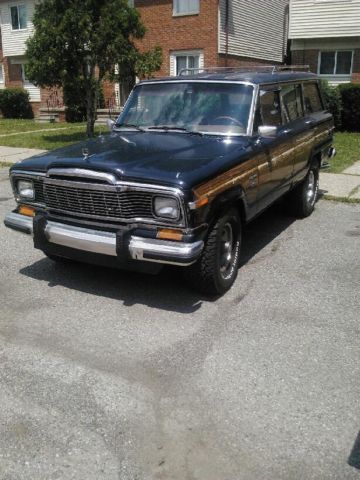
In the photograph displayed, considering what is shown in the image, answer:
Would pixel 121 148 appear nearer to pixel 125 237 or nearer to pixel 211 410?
pixel 125 237

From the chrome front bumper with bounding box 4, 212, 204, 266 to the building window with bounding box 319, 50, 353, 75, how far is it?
17073mm

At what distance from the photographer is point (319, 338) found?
151 inches

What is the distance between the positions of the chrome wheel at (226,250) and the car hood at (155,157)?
1.95 ft

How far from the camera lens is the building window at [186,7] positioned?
18938mm

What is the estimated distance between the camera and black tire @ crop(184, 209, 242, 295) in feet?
13.8

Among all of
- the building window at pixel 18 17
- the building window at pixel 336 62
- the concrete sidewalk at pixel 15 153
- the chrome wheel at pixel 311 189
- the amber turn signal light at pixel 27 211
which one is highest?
the building window at pixel 18 17

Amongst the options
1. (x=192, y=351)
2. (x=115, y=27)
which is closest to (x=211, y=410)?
(x=192, y=351)

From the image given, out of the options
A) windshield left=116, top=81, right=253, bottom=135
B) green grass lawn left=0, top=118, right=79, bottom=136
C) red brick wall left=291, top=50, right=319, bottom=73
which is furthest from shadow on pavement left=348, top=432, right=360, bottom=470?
red brick wall left=291, top=50, right=319, bottom=73

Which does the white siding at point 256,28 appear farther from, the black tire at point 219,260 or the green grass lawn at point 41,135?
the black tire at point 219,260

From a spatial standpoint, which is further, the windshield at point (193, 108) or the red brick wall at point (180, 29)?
the red brick wall at point (180, 29)

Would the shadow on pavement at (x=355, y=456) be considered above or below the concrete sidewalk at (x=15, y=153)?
below

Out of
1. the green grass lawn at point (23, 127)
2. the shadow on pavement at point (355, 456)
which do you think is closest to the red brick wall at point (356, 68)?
the green grass lawn at point (23, 127)

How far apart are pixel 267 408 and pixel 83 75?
43.0 feet

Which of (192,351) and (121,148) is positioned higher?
(121,148)
